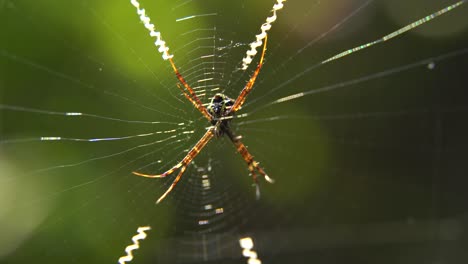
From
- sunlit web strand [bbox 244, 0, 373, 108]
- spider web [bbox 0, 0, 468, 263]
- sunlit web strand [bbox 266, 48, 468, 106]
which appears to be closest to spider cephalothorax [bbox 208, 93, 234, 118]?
spider web [bbox 0, 0, 468, 263]

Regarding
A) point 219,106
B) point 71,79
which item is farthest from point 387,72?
point 71,79

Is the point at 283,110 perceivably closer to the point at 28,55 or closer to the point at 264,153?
the point at 264,153

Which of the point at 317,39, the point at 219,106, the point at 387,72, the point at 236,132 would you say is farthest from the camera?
the point at 387,72

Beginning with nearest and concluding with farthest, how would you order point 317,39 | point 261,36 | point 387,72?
point 261,36
point 317,39
point 387,72

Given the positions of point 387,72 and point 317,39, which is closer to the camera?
point 317,39

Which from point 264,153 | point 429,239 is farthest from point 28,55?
point 429,239

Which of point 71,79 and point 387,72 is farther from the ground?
point 71,79

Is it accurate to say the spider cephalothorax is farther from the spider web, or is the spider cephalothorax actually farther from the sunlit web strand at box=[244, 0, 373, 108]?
the sunlit web strand at box=[244, 0, 373, 108]

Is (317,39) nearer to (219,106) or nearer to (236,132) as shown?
(236,132)

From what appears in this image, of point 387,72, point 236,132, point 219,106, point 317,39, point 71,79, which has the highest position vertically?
point 317,39
